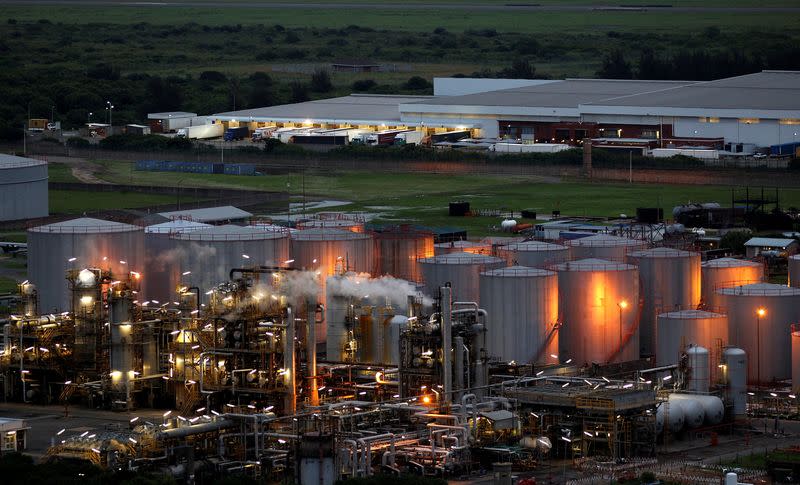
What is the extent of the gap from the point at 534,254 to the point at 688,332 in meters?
8.98

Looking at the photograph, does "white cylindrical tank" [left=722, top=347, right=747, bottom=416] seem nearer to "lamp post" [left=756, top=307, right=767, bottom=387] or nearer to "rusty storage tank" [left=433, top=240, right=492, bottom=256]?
"lamp post" [left=756, top=307, right=767, bottom=387]

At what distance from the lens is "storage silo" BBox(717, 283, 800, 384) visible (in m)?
54.9

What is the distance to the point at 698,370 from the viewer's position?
163 ft

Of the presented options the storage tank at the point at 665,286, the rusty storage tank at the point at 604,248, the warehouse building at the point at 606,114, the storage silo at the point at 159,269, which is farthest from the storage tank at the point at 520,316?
the warehouse building at the point at 606,114

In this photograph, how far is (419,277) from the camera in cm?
6019

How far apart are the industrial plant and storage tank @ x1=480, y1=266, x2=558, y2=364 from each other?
58 mm

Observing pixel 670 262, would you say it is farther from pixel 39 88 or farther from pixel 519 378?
pixel 39 88

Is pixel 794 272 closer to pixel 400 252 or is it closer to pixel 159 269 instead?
pixel 400 252

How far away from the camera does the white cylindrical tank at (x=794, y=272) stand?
60562 millimetres

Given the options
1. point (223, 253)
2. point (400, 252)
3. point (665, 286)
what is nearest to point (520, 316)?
point (665, 286)

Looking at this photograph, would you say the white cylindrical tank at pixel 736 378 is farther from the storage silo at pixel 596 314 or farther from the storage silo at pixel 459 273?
the storage silo at pixel 459 273

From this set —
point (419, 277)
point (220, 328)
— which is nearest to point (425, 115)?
point (419, 277)

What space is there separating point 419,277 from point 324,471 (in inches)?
754

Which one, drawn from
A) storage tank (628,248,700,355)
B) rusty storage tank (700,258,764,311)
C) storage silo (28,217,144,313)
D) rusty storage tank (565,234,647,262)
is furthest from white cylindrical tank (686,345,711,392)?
storage silo (28,217,144,313)
